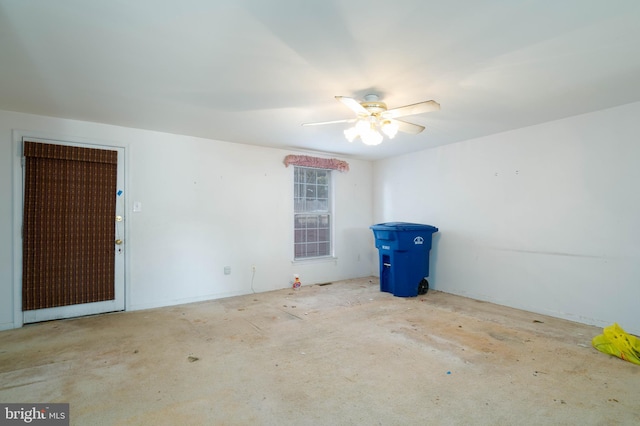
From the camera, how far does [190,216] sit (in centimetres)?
430

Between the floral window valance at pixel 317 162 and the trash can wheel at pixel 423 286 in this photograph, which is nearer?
the trash can wheel at pixel 423 286

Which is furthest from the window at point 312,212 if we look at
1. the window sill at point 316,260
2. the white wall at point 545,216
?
the white wall at point 545,216

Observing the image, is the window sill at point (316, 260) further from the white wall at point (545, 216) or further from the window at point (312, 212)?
the white wall at point (545, 216)

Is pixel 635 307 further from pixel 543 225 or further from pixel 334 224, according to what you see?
pixel 334 224

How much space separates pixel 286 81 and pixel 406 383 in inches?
97.2

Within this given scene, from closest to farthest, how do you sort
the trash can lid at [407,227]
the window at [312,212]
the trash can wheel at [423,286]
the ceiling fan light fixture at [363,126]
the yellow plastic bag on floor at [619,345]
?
the yellow plastic bag on floor at [619,345], the ceiling fan light fixture at [363,126], the trash can lid at [407,227], the trash can wheel at [423,286], the window at [312,212]

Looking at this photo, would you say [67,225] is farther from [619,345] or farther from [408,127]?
[619,345]

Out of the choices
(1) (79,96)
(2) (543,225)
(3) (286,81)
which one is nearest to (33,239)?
(1) (79,96)

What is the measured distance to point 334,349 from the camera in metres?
2.77

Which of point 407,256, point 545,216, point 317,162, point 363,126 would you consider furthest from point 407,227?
point 363,126

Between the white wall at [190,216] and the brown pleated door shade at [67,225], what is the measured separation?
15 centimetres

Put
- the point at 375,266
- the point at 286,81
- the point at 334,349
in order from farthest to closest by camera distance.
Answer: the point at 375,266
the point at 334,349
the point at 286,81

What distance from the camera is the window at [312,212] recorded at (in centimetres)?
536

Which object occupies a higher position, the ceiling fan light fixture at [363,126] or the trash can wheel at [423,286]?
the ceiling fan light fixture at [363,126]
